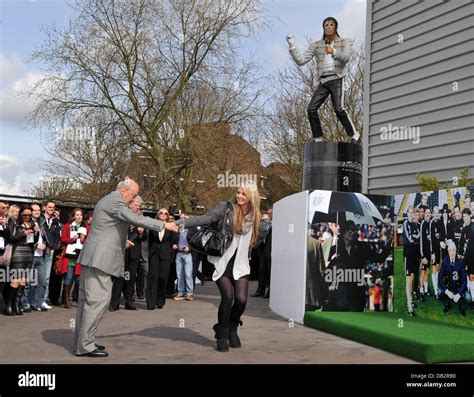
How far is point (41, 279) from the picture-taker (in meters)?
11.2

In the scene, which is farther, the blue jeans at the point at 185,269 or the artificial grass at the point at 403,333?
the blue jeans at the point at 185,269

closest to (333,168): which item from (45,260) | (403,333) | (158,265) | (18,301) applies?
(403,333)

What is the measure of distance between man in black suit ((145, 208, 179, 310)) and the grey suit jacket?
5.21 meters

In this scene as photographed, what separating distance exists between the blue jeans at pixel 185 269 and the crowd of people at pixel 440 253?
5227mm

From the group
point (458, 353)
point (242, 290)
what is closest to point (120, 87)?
point (242, 290)

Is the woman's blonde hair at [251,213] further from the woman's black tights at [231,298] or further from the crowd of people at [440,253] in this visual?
the crowd of people at [440,253]

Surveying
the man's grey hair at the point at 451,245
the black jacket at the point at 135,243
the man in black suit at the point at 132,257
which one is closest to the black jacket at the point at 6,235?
the man in black suit at the point at 132,257

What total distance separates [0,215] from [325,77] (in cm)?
601

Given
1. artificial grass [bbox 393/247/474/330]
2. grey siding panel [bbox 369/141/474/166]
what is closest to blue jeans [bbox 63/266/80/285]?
artificial grass [bbox 393/247/474/330]

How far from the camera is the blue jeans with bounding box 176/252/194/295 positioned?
13.7m

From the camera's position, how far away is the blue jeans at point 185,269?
45.0 feet

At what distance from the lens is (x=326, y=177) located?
10500 millimetres

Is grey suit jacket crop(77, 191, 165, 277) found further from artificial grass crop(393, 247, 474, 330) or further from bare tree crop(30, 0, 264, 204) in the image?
bare tree crop(30, 0, 264, 204)
